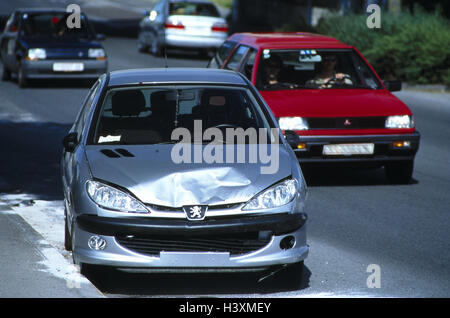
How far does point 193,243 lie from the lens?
6.54 metres

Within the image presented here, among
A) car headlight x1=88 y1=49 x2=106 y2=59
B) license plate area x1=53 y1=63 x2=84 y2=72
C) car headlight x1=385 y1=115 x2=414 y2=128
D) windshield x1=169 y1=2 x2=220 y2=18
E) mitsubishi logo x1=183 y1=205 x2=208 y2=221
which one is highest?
mitsubishi logo x1=183 y1=205 x2=208 y2=221

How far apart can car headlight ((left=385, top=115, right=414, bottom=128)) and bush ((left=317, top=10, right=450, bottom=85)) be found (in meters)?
10.6

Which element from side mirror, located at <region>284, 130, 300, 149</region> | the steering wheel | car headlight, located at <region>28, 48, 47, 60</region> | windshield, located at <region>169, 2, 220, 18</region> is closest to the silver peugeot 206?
side mirror, located at <region>284, 130, 300, 149</region>

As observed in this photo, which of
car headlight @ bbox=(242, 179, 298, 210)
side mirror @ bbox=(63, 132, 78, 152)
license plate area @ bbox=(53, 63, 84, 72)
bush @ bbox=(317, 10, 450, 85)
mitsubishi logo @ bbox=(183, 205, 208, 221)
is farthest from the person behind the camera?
bush @ bbox=(317, 10, 450, 85)

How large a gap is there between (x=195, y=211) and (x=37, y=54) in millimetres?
14815

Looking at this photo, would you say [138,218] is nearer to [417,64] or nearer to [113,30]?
[417,64]

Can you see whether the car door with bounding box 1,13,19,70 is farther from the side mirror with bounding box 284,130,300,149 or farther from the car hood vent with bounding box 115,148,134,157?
the car hood vent with bounding box 115,148,134,157

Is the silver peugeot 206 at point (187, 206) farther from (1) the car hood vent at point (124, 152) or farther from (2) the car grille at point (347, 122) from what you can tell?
(2) the car grille at point (347, 122)

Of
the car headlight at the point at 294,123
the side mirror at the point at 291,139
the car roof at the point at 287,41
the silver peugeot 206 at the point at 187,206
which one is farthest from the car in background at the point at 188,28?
the silver peugeot 206 at the point at 187,206

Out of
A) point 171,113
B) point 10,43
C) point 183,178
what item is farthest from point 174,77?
point 10,43

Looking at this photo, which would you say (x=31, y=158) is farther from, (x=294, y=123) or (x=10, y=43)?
(x=10, y=43)

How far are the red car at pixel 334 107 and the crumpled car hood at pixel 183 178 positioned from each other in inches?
159

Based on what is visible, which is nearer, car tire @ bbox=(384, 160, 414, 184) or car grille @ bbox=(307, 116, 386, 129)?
car grille @ bbox=(307, 116, 386, 129)

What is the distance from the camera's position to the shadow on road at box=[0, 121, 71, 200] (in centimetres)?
1086
